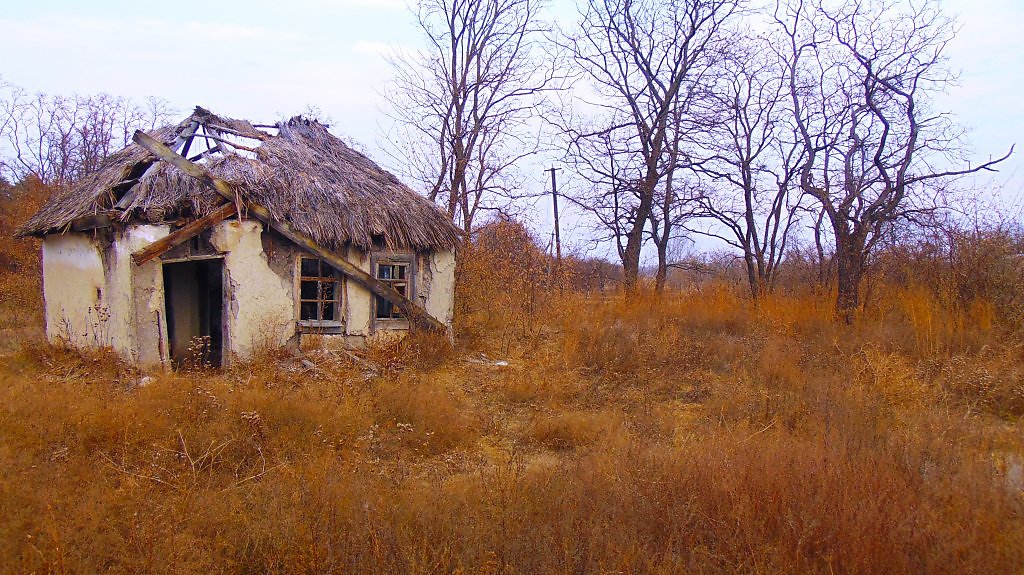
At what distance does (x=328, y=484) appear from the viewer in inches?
155

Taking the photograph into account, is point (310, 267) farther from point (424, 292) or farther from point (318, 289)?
point (424, 292)

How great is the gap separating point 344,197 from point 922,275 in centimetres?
944

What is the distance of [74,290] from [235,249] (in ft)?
8.96

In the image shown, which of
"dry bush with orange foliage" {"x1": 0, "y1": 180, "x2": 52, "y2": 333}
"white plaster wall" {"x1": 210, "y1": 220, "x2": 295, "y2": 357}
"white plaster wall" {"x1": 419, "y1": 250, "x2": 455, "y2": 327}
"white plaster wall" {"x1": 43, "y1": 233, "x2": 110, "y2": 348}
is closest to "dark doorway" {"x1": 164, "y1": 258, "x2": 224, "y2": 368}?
"white plaster wall" {"x1": 43, "y1": 233, "x2": 110, "y2": 348}

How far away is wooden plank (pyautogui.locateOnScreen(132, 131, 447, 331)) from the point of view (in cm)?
788

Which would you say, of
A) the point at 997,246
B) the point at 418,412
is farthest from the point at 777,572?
the point at 997,246

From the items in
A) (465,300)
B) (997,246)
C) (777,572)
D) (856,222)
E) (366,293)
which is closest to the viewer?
(777,572)

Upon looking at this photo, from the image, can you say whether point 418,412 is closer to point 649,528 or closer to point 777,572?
point 649,528

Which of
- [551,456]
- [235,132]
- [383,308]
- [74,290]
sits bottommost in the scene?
[551,456]

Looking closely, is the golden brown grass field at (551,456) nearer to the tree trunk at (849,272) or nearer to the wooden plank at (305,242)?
the wooden plank at (305,242)

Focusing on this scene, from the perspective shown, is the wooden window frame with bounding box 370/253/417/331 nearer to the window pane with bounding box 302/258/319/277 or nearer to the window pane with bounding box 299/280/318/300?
the window pane with bounding box 302/258/319/277

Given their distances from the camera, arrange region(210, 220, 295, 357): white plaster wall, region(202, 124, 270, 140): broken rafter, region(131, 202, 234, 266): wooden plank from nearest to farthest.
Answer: region(131, 202, 234, 266): wooden plank, region(210, 220, 295, 357): white plaster wall, region(202, 124, 270, 140): broken rafter

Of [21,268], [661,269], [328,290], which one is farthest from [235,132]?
[661,269]

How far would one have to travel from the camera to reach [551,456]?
5.43 meters
